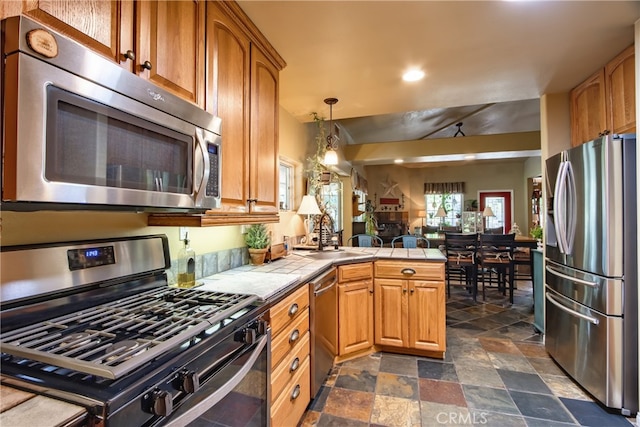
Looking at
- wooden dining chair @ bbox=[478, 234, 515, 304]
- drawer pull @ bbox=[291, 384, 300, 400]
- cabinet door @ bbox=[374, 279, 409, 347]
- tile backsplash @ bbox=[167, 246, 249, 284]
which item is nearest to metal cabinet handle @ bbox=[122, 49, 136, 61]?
tile backsplash @ bbox=[167, 246, 249, 284]

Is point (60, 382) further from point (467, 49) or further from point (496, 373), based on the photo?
point (496, 373)

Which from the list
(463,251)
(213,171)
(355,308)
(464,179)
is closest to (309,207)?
(355,308)

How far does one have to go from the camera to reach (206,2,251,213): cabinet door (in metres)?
1.42

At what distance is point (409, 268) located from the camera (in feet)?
8.46

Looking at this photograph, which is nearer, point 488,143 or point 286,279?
point 286,279

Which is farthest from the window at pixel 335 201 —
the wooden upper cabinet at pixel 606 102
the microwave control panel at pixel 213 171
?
the microwave control panel at pixel 213 171

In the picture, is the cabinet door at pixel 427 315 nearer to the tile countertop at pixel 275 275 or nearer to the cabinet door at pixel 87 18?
the tile countertop at pixel 275 275

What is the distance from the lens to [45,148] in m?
0.72

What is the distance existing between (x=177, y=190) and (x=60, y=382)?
0.67 m

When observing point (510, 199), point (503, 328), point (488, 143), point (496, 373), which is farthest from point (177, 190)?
point (510, 199)

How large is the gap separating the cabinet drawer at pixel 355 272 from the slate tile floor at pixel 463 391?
709mm

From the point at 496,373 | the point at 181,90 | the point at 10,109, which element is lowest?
the point at 496,373

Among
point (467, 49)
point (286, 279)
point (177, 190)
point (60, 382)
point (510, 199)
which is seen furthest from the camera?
point (510, 199)
